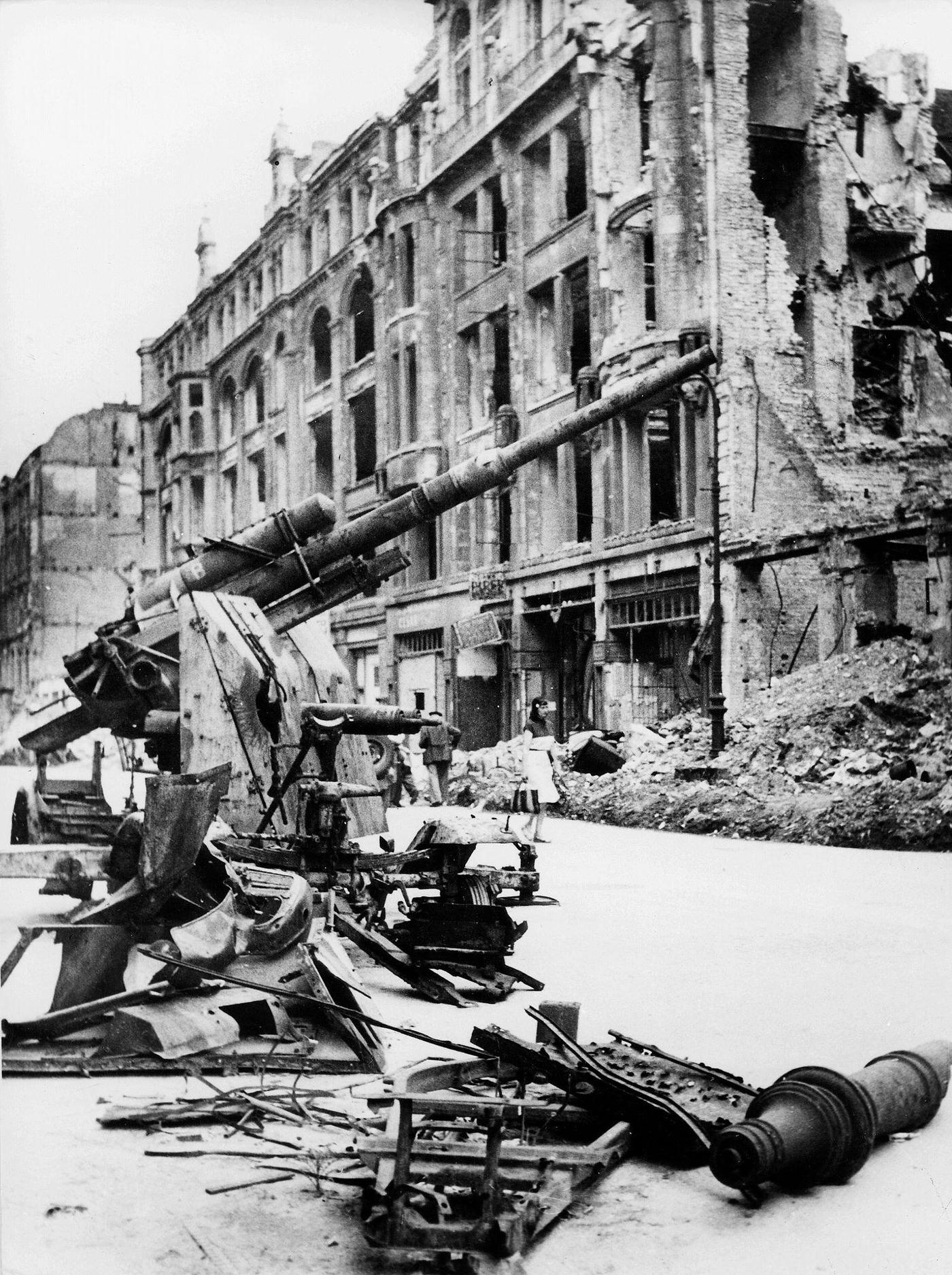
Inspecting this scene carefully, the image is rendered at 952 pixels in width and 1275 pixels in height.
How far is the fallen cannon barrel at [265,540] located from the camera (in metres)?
7.86

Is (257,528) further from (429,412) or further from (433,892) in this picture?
(433,892)

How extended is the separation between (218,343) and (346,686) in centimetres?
246

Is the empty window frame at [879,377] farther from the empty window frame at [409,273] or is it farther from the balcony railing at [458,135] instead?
the empty window frame at [409,273]

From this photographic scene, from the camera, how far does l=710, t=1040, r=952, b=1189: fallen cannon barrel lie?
3.08 m

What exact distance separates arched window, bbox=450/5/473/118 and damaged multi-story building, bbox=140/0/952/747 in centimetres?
2

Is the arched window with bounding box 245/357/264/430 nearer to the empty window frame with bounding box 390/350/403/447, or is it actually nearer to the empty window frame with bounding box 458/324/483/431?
the empty window frame with bounding box 390/350/403/447

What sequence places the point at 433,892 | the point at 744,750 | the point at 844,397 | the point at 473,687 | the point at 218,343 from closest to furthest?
the point at 218,343 → the point at 433,892 → the point at 473,687 → the point at 744,750 → the point at 844,397

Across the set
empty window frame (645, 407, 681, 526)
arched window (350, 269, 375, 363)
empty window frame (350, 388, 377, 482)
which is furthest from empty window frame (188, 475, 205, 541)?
empty window frame (645, 407, 681, 526)

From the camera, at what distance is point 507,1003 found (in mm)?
5195

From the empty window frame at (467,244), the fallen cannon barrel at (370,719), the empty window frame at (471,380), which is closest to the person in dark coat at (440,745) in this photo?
the fallen cannon barrel at (370,719)

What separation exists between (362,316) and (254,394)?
793mm

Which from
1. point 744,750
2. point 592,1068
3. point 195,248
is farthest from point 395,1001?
point 744,750

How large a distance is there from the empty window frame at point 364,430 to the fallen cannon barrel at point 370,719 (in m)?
1.96

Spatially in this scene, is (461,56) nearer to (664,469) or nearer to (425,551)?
(425,551)
